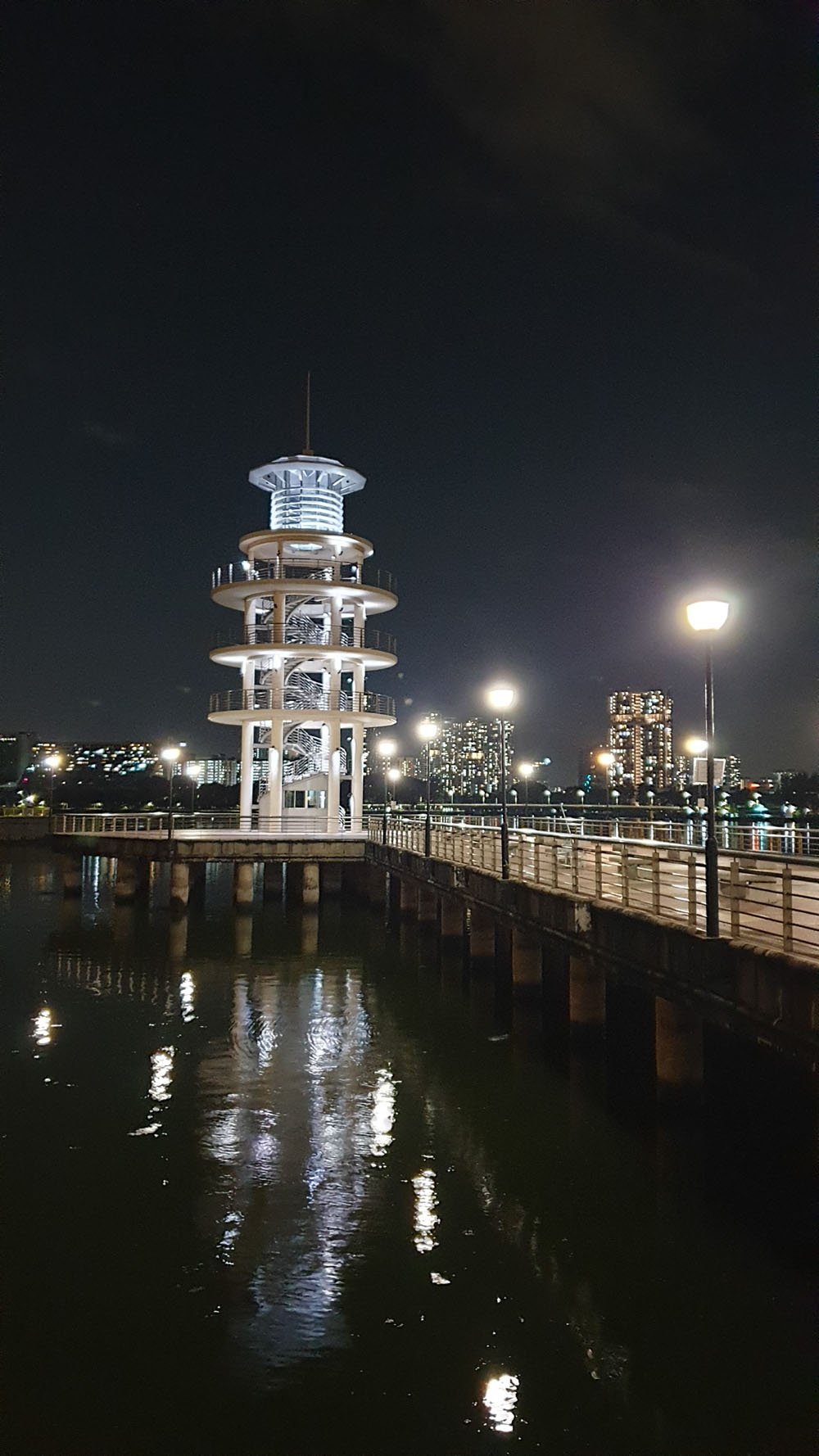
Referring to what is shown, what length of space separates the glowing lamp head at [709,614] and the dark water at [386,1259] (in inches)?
297

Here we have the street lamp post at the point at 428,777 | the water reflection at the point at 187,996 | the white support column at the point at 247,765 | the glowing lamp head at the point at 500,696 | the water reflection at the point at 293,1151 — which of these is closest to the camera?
the water reflection at the point at 293,1151

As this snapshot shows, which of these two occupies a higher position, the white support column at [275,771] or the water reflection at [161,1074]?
the white support column at [275,771]

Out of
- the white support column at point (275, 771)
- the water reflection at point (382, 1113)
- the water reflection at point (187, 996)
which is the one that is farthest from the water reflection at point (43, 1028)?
the white support column at point (275, 771)

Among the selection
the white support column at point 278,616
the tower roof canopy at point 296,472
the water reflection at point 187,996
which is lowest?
the water reflection at point 187,996

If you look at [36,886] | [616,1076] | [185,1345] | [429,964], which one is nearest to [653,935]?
[616,1076]

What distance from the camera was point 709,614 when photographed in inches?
489

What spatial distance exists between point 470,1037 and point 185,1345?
42.2 ft

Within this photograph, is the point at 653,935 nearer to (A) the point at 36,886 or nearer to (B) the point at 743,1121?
(B) the point at 743,1121

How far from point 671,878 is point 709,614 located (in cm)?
1092

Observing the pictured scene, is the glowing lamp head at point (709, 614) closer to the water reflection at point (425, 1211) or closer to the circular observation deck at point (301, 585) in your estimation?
the water reflection at point (425, 1211)

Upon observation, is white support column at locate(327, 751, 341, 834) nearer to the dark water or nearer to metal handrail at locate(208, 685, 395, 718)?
metal handrail at locate(208, 685, 395, 718)

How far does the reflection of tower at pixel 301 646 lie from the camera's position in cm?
4962

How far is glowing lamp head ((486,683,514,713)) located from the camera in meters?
21.5

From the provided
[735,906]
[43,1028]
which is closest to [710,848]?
[735,906]
